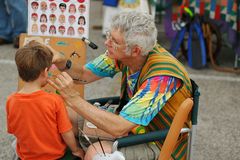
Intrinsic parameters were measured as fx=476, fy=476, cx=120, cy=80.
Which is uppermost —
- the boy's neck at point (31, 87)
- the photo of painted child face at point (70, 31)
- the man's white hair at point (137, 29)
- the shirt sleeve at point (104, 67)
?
the man's white hair at point (137, 29)

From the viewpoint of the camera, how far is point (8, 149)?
3408 mm

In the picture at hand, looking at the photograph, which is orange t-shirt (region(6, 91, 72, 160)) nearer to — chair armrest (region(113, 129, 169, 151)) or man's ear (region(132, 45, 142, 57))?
chair armrest (region(113, 129, 169, 151))

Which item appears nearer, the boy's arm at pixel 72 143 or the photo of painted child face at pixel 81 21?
the boy's arm at pixel 72 143

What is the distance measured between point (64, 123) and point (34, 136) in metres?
0.15

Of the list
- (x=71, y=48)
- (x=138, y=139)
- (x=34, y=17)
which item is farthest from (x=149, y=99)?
(x=34, y=17)

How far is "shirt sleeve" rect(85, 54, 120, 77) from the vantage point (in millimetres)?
2787

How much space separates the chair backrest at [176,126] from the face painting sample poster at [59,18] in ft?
3.97

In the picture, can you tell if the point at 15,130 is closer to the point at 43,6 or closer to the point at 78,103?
the point at 78,103

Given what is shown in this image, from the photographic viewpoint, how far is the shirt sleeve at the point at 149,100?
2252mm

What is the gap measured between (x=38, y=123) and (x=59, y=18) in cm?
112

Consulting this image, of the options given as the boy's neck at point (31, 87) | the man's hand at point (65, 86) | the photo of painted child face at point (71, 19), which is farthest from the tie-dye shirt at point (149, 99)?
the photo of painted child face at point (71, 19)

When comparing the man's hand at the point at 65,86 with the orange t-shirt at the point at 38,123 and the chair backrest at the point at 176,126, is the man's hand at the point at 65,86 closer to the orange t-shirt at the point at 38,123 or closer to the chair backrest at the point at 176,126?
the orange t-shirt at the point at 38,123

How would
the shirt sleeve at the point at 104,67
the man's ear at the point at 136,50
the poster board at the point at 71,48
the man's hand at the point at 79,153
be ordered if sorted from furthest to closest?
1. the poster board at the point at 71,48
2. the shirt sleeve at the point at 104,67
3. the man's hand at the point at 79,153
4. the man's ear at the point at 136,50

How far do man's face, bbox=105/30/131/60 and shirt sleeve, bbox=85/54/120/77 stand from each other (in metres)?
0.37
